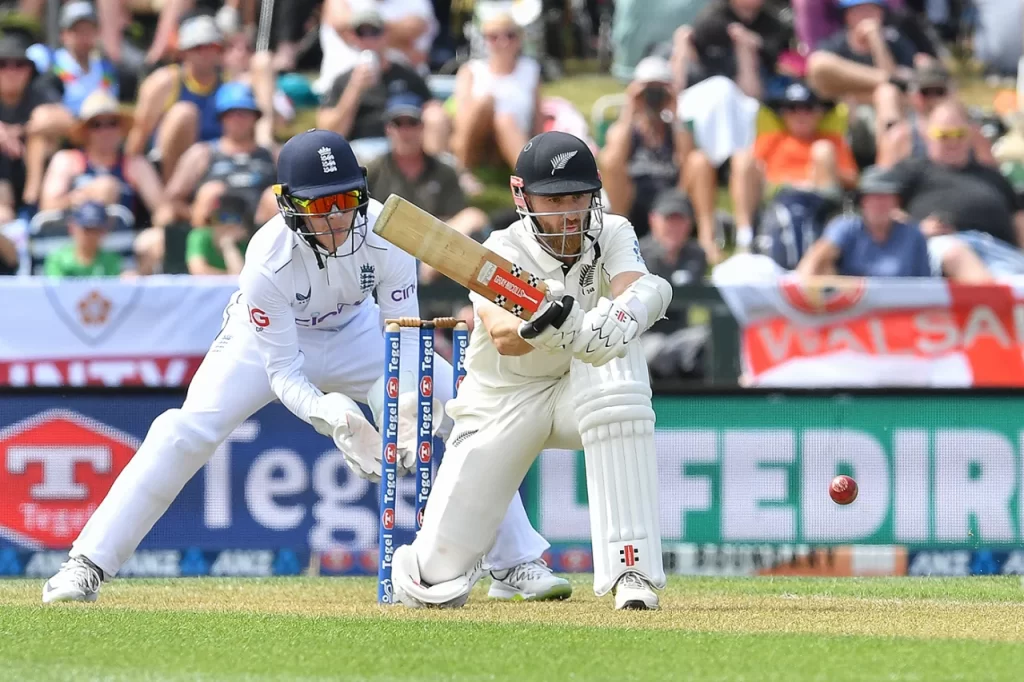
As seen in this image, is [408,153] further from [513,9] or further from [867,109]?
[867,109]

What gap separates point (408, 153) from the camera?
11875mm

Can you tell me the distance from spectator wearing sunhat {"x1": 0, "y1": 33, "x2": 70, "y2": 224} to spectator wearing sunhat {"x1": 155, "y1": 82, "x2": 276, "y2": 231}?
1.00 metres

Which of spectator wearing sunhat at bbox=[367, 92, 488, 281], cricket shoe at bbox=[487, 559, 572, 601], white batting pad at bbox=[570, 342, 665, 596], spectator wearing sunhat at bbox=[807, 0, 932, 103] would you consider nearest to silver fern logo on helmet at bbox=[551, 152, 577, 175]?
white batting pad at bbox=[570, 342, 665, 596]

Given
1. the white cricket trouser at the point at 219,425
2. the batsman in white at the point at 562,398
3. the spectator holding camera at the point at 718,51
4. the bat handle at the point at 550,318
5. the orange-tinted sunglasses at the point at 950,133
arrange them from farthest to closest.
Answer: the spectator holding camera at the point at 718,51
the orange-tinted sunglasses at the point at 950,133
the white cricket trouser at the point at 219,425
the batsman in white at the point at 562,398
the bat handle at the point at 550,318

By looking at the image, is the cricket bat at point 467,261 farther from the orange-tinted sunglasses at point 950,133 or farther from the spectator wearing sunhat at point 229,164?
the orange-tinted sunglasses at point 950,133

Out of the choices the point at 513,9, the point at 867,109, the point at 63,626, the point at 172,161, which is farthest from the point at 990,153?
the point at 63,626

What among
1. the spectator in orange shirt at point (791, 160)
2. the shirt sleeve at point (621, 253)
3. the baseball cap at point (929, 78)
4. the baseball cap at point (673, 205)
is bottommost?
the shirt sleeve at point (621, 253)

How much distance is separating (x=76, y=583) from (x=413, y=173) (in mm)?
5326

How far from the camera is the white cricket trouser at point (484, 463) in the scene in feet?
22.4

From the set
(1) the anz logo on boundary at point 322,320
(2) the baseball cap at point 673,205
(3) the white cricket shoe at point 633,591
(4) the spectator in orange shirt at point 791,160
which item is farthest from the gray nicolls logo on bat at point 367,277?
(4) the spectator in orange shirt at point 791,160

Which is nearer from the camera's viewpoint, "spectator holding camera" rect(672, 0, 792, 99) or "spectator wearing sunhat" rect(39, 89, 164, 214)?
"spectator wearing sunhat" rect(39, 89, 164, 214)

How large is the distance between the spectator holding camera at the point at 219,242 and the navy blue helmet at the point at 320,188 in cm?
423

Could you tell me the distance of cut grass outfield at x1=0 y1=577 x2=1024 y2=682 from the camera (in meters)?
5.27

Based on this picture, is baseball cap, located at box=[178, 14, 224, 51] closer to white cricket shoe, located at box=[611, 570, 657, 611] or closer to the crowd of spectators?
the crowd of spectators
